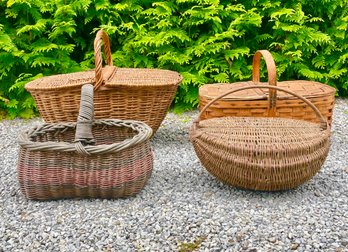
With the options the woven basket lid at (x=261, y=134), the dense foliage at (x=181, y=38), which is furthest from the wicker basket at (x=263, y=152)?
the dense foliage at (x=181, y=38)

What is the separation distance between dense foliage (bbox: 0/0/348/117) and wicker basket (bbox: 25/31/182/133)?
1.26 m

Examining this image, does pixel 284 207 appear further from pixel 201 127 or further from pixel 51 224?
pixel 51 224

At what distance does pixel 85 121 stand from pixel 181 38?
240 cm

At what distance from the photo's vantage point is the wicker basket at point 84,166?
261 cm

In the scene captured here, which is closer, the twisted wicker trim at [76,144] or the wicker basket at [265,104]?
the twisted wicker trim at [76,144]

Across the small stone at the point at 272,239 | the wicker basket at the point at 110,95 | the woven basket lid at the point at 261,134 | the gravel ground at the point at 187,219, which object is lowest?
the gravel ground at the point at 187,219

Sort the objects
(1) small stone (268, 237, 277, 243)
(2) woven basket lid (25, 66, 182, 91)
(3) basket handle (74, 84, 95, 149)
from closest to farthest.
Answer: (1) small stone (268, 237, 277, 243) < (3) basket handle (74, 84, 95, 149) < (2) woven basket lid (25, 66, 182, 91)

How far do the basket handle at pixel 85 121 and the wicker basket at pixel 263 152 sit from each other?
0.63 m

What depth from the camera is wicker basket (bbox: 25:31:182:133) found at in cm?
345

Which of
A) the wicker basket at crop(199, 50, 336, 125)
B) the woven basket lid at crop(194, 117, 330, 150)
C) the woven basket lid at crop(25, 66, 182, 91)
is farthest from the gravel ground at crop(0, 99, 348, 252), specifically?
the woven basket lid at crop(25, 66, 182, 91)

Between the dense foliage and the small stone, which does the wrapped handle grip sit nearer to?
the small stone

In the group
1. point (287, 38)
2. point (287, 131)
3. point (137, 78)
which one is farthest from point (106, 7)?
point (287, 131)

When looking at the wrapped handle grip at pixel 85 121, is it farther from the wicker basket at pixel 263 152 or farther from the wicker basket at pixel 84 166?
the wicker basket at pixel 263 152

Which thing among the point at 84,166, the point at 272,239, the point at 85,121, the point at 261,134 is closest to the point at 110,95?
the point at 85,121
